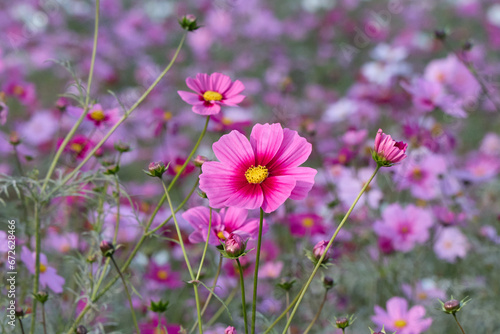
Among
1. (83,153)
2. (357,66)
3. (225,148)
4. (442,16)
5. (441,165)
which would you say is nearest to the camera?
(225,148)

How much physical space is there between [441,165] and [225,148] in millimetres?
891

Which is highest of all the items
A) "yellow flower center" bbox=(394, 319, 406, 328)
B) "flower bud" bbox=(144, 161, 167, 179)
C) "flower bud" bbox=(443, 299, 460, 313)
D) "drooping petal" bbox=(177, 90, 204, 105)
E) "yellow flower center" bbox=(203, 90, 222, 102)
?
"yellow flower center" bbox=(203, 90, 222, 102)

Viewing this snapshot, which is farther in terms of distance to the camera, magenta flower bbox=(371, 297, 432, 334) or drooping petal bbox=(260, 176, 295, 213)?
magenta flower bbox=(371, 297, 432, 334)

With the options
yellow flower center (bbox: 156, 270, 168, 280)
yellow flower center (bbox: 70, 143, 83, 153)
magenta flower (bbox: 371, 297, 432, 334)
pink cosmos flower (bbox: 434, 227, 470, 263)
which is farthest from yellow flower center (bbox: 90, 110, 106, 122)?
pink cosmos flower (bbox: 434, 227, 470, 263)

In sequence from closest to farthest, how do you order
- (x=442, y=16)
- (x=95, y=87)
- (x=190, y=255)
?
(x=190, y=255) → (x=95, y=87) → (x=442, y=16)

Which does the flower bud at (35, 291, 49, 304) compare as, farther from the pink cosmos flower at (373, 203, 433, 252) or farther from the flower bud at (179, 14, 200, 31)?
the pink cosmos flower at (373, 203, 433, 252)

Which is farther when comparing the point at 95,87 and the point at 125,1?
the point at 125,1

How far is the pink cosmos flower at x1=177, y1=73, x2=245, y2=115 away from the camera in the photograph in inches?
29.1

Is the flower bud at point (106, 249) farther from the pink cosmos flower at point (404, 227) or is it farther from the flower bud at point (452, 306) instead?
the pink cosmos flower at point (404, 227)

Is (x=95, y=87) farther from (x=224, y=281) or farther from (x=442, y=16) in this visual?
(x=442, y=16)

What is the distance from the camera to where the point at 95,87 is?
284 centimetres

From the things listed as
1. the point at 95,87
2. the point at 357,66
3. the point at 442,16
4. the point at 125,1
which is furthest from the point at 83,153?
the point at 442,16

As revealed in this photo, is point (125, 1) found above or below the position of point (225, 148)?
above

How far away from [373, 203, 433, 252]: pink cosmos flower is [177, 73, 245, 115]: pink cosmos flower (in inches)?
22.9
